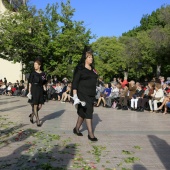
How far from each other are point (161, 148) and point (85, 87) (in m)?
2.15

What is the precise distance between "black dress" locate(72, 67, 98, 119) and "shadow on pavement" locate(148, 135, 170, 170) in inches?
61.6

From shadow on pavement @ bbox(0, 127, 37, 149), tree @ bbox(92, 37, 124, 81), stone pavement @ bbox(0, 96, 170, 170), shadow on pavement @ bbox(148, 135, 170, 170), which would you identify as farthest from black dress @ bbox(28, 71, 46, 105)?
tree @ bbox(92, 37, 124, 81)

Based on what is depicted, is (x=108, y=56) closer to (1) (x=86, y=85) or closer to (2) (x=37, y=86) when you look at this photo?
(2) (x=37, y=86)

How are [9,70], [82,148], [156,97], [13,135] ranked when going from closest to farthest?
[82,148], [13,135], [156,97], [9,70]

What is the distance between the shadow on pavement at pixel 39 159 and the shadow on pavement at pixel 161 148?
1.61m

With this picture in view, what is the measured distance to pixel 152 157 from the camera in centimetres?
579

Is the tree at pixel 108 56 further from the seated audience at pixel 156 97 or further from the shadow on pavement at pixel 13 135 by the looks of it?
the shadow on pavement at pixel 13 135

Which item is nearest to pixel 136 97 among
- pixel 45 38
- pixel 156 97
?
pixel 156 97

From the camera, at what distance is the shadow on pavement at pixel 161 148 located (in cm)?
552

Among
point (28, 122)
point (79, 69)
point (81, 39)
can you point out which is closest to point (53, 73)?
point (81, 39)

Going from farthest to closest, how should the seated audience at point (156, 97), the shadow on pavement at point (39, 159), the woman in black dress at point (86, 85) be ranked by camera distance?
the seated audience at point (156, 97)
the woman in black dress at point (86, 85)
the shadow on pavement at point (39, 159)

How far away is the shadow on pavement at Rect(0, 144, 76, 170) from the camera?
5.04 metres

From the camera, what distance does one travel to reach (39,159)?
550 centimetres

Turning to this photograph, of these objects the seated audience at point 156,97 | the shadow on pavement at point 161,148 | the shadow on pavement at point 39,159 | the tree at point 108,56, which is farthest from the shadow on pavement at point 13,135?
the tree at point 108,56
